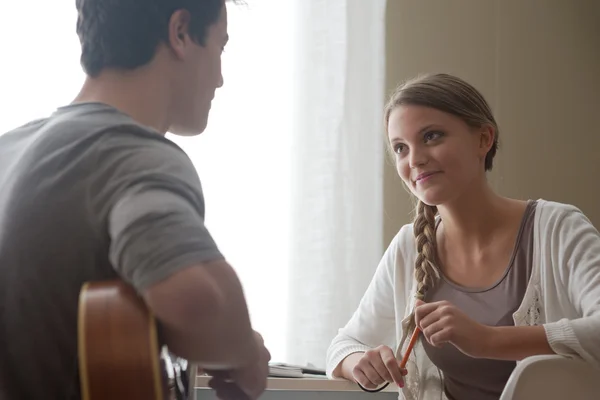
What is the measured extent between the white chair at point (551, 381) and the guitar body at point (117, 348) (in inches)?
24.0

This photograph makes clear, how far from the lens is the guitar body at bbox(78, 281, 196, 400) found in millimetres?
575

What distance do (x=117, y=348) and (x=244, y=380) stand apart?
0.16 metres

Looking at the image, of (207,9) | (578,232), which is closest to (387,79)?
(578,232)

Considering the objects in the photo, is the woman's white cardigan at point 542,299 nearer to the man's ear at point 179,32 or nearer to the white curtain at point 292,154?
the white curtain at point 292,154

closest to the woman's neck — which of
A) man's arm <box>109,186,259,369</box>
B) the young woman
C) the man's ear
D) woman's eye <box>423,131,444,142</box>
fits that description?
the young woman

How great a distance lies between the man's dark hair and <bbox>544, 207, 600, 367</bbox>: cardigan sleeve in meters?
0.73

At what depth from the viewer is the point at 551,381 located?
1.05 metres

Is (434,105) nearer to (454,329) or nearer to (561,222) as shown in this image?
(561,222)

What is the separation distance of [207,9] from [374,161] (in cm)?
117

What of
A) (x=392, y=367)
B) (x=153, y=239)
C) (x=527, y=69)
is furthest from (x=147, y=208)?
(x=527, y=69)

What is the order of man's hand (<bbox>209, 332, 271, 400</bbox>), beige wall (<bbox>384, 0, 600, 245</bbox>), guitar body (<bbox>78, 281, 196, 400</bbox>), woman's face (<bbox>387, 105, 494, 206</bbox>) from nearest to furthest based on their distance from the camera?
guitar body (<bbox>78, 281, 196, 400</bbox>) → man's hand (<bbox>209, 332, 271, 400</bbox>) → woman's face (<bbox>387, 105, 494, 206</bbox>) → beige wall (<bbox>384, 0, 600, 245</bbox>)

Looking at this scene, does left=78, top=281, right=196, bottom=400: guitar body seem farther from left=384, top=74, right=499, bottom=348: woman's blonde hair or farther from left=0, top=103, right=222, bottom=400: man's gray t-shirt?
left=384, top=74, right=499, bottom=348: woman's blonde hair

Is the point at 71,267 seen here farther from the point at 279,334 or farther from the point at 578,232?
the point at 279,334

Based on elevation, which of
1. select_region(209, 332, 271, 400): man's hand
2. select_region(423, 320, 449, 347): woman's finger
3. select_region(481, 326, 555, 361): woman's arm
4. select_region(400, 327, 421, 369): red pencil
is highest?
select_region(209, 332, 271, 400): man's hand
